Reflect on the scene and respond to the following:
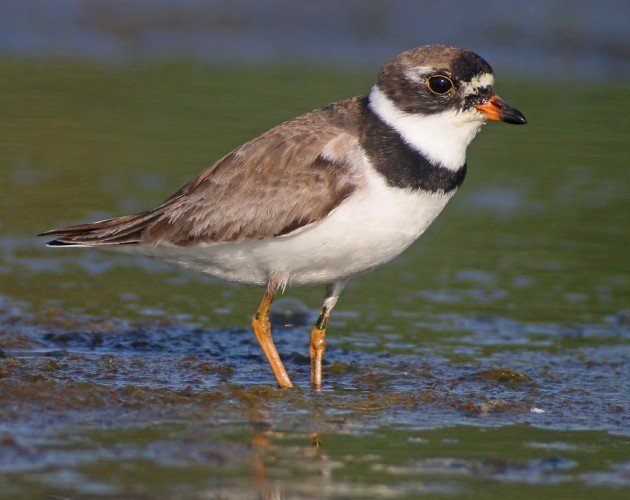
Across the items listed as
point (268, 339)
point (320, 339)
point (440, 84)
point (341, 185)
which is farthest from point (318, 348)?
point (440, 84)

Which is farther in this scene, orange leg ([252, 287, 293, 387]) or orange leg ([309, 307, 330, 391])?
orange leg ([309, 307, 330, 391])

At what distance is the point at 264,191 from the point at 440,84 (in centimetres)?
119

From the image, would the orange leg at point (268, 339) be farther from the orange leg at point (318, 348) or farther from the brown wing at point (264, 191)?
the brown wing at point (264, 191)

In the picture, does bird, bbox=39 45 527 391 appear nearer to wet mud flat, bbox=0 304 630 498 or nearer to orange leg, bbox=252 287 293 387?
orange leg, bbox=252 287 293 387

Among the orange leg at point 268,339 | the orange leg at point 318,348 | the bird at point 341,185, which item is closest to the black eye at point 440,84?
the bird at point 341,185

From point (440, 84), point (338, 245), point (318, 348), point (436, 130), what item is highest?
point (440, 84)

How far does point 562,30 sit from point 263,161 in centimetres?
1042

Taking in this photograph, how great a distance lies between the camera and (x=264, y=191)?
7297 mm

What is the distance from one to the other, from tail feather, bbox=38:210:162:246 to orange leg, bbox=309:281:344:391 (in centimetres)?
119

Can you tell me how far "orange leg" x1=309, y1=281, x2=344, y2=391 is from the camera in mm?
7688

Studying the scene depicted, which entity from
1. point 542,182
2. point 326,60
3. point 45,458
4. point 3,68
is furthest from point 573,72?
point 45,458

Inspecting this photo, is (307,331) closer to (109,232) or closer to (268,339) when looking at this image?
(268,339)

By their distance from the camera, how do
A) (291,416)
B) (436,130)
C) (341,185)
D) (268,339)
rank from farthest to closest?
(268,339) → (436,130) → (341,185) → (291,416)

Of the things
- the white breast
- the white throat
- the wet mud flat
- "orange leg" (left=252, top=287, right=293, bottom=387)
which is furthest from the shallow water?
the white throat
